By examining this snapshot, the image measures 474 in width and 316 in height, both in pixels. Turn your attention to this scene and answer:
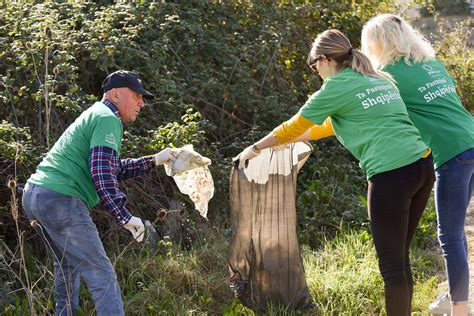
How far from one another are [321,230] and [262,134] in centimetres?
107

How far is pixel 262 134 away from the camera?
24.1ft

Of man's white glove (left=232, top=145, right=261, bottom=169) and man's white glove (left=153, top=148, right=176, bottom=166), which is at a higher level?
man's white glove (left=153, top=148, right=176, bottom=166)

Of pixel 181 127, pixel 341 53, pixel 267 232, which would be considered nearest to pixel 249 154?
pixel 267 232

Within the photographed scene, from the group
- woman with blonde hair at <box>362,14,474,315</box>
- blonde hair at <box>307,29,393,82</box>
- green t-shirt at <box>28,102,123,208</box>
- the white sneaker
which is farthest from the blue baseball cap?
the white sneaker

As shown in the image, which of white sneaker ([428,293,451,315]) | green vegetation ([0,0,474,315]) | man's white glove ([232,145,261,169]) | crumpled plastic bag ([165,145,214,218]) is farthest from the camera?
green vegetation ([0,0,474,315])

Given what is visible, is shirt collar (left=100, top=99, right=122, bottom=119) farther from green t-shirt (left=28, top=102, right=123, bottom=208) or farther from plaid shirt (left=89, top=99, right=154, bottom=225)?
plaid shirt (left=89, top=99, right=154, bottom=225)

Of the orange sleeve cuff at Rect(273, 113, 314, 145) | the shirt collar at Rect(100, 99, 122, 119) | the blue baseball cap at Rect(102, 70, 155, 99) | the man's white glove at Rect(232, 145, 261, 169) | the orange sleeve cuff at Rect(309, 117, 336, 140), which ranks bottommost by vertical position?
the man's white glove at Rect(232, 145, 261, 169)

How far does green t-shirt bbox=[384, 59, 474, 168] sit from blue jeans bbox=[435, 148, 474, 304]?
0.07 metres

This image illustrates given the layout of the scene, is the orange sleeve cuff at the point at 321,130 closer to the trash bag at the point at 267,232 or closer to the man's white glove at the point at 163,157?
the trash bag at the point at 267,232

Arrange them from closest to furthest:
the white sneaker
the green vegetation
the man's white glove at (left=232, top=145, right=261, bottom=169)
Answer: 1. the man's white glove at (left=232, top=145, right=261, bottom=169)
2. the white sneaker
3. the green vegetation

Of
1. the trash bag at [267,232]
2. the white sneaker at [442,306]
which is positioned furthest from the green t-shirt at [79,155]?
the white sneaker at [442,306]

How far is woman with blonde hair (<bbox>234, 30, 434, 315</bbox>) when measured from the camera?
4215mm

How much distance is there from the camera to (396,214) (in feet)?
13.9

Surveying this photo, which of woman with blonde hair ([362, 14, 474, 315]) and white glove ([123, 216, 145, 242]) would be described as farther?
woman with blonde hair ([362, 14, 474, 315])
